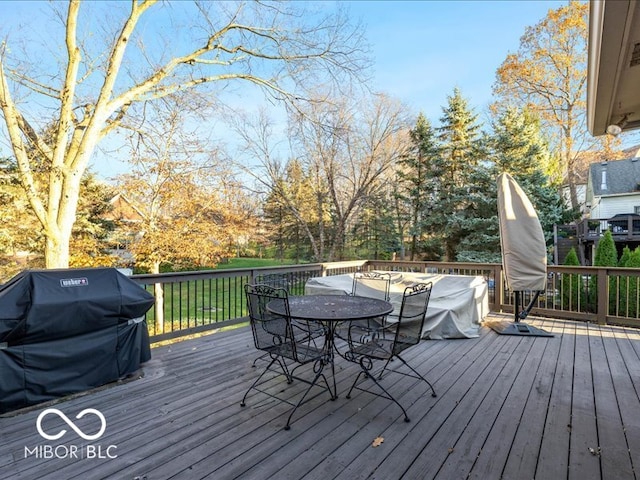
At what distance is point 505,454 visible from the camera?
198cm

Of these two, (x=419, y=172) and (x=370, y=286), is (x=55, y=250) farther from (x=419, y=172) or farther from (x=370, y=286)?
(x=419, y=172)

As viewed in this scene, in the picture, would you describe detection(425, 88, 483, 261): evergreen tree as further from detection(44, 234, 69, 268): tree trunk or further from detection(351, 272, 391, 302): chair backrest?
detection(44, 234, 69, 268): tree trunk

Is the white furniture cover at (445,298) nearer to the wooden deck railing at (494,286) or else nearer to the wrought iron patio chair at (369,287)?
the wrought iron patio chair at (369,287)

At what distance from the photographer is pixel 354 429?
7.38 ft

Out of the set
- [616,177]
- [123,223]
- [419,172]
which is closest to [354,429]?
[123,223]

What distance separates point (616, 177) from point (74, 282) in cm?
2086

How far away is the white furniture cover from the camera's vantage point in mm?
4312

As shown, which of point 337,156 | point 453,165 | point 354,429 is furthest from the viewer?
point 453,165

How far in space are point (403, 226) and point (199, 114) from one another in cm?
1014

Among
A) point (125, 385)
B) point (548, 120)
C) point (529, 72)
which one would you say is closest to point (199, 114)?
point (125, 385)

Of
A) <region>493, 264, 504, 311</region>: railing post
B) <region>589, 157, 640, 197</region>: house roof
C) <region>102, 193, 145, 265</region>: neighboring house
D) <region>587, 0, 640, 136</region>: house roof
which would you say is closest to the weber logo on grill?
<region>587, 0, 640, 136</region>: house roof

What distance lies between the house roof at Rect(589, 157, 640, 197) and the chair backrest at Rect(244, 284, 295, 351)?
19033mm

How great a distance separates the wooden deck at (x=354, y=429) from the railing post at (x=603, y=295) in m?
1.85

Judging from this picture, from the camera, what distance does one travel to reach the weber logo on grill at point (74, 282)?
2.69 metres
